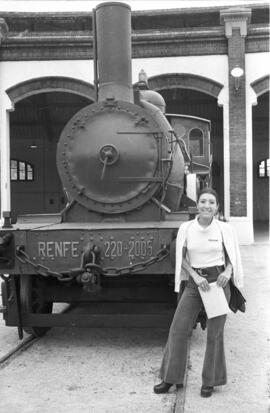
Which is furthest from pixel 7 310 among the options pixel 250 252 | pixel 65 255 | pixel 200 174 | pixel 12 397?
pixel 250 252

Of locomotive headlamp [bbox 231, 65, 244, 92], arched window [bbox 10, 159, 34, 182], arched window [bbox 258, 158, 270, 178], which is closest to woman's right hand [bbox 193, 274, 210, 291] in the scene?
locomotive headlamp [bbox 231, 65, 244, 92]

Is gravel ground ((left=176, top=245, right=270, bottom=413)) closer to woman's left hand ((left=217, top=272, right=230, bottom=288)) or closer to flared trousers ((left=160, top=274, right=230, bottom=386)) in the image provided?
flared trousers ((left=160, top=274, right=230, bottom=386))

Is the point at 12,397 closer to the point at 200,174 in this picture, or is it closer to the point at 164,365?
the point at 164,365

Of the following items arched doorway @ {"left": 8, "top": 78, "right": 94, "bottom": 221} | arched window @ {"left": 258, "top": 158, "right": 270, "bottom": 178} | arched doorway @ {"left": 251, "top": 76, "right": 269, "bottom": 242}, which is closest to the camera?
arched doorway @ {"left": 8, "top": 78, "right": 94, "bottom": 221}

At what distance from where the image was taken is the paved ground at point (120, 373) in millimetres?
3070

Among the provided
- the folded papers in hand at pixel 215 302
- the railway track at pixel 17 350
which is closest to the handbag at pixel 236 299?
the folded papers in hand at pixel 215 302

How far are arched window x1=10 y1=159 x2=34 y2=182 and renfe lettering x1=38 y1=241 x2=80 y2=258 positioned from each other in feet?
56.3

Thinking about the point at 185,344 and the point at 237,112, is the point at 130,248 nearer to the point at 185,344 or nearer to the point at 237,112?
the point at 185,344

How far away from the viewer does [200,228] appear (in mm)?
3225

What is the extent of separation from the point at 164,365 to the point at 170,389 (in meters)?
0.18

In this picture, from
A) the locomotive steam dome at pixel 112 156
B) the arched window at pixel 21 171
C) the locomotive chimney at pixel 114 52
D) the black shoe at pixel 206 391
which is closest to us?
the black shoe at pixel 206 391

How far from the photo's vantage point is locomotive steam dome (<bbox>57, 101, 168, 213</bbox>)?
4527mm

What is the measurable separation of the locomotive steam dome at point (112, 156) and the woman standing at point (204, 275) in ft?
4.44

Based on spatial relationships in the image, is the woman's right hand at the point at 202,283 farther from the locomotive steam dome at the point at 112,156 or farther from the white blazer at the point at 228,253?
the locomotive steam dome at the point at 112,156
